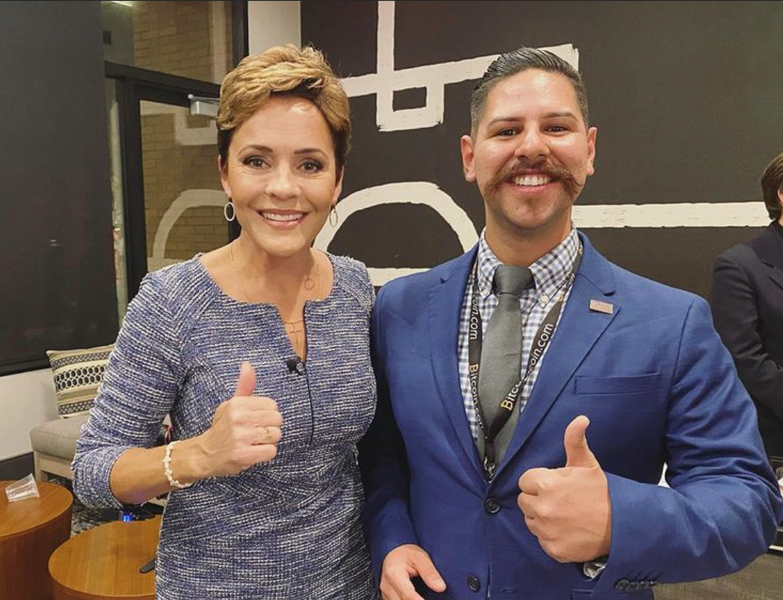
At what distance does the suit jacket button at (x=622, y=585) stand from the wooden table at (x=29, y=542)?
267 centimetres

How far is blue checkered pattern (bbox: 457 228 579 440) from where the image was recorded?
118 cm

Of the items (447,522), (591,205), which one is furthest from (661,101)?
(447,522)

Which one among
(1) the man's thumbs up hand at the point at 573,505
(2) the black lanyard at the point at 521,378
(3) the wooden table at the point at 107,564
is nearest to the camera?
(1) the man's thumbs up hand at the point at 573,505

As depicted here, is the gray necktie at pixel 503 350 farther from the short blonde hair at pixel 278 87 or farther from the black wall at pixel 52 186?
the black wall at pixel 52 186

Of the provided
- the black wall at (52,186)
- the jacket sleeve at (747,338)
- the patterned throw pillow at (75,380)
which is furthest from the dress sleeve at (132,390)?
the black wall at (52,186)

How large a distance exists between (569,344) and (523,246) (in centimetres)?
22

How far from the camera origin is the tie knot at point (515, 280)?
1229 millimetres

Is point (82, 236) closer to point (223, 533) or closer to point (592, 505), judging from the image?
point (223, 533)

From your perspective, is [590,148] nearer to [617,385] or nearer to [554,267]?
[554,267]

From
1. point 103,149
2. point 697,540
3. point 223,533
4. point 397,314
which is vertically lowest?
point 223,533

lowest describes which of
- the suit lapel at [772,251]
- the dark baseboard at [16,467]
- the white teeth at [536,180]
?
the dark baseboard at [16,467]

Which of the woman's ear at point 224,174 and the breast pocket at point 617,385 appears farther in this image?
the woman's ear at point 224,174

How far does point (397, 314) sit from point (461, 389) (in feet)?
0.78

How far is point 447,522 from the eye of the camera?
3.88ft
